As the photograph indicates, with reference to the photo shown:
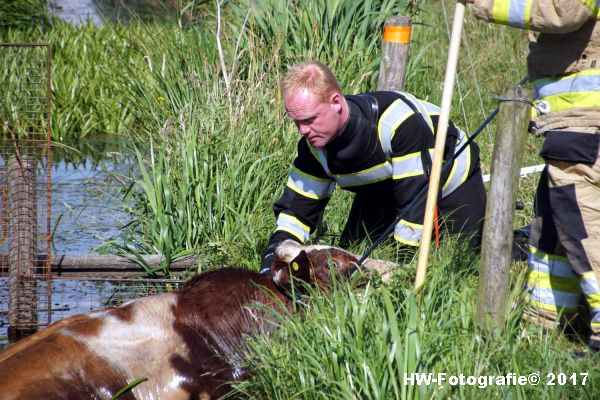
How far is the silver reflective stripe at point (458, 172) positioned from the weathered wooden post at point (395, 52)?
4.85 ft

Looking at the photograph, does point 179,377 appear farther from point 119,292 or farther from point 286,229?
point 119,292

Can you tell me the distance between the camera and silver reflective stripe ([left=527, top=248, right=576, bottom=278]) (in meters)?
4.80

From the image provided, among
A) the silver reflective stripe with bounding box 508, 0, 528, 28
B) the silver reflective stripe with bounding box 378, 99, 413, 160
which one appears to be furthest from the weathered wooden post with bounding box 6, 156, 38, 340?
the silver reflective stripe with bounding box 508, 0, 528, 28

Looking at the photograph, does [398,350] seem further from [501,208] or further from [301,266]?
[301,266]

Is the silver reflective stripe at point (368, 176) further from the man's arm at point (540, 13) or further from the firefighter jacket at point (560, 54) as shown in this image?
the man's arm at point (540, 13)

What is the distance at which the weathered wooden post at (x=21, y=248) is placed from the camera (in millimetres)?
6078

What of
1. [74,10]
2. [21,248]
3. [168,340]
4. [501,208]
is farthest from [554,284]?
[74,10]

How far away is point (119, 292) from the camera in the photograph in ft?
20.7

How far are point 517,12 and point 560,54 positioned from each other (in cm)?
39

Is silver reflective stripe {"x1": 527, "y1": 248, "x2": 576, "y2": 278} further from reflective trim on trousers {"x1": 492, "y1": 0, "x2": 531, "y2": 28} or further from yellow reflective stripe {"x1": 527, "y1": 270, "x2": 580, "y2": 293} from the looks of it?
reflective trim on trousers {"x1": 492, "y1": 0, "x2": 531, "y2": 28}

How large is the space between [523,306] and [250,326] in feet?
3.96

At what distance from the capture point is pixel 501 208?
13.4 ft

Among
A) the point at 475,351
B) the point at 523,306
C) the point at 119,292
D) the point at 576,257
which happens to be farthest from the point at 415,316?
the point at 119,292

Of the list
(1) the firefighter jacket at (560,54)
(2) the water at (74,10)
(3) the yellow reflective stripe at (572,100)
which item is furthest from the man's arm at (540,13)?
(2) the water at (74,10)
